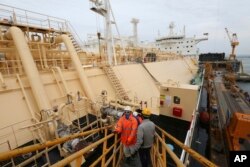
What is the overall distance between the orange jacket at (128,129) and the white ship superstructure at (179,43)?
43.4 m

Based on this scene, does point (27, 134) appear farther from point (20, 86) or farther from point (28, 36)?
point (28, 36)

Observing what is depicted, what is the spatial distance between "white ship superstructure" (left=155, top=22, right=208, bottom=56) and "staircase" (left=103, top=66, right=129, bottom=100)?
3743 cm

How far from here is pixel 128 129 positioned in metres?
3.38

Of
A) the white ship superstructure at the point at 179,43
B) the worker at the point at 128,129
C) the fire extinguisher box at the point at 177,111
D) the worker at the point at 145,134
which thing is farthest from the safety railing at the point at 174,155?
the white ship superstructure at the point at 179,43

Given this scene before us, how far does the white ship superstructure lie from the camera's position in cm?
4225

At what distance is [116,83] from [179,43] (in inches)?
1583

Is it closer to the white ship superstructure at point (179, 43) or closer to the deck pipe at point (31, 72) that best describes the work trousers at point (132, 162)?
the deck pipe at point (31, 72)

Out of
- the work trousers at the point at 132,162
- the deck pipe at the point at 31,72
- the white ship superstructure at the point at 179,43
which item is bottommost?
the work trousers at the point at 132,162

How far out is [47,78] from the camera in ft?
23.3

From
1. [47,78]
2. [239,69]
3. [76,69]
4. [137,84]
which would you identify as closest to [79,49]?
[76,69]

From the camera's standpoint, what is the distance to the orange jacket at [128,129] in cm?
335

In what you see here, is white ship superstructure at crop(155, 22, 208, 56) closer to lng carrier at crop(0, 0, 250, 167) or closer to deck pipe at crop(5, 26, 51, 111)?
lng carrier at crop(0, 0, 250, 167)

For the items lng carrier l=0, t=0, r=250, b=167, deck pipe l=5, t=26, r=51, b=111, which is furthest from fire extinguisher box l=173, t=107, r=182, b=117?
deck pipe l=5, t=26, r=51, b=111

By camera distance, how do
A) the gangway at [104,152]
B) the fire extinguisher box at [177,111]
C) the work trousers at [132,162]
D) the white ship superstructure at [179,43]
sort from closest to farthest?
the gangway at [104,152] → the work trousers at [132,162] → the fire extinguisher box at [177,111] → the white ship superstructure at [179,43]
